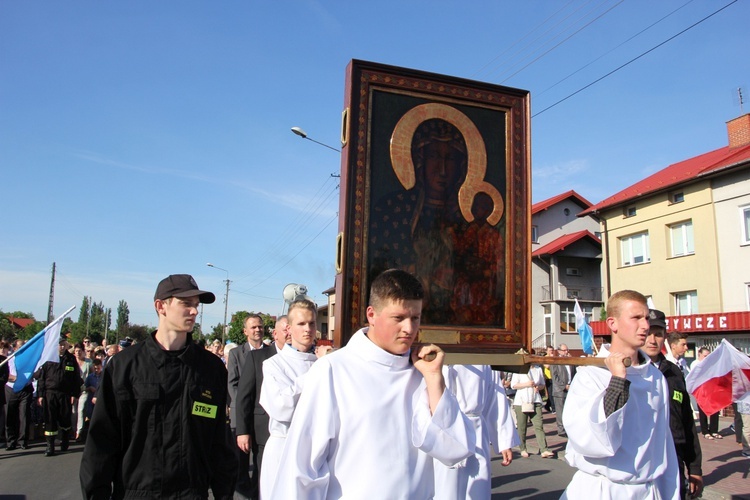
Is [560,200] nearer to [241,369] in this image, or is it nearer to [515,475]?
[515,475]

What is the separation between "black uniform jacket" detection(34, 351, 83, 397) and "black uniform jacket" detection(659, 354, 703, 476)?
1160 cm

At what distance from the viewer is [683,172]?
29328 mm

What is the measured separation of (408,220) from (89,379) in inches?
497

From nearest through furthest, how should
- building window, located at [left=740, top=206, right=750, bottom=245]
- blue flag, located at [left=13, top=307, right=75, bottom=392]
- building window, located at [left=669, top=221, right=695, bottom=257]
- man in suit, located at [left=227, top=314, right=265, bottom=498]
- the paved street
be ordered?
man in suit, located at [left=227, top=314, right=265, bottom=498] < the paved street < blue flag, located at [left=13, top=307, right=75, bottom=392] < building window, located at [left=740, top=206, right=750, bottom=245] < building window, located at [left=669, top=221, right=695, bottom=257]

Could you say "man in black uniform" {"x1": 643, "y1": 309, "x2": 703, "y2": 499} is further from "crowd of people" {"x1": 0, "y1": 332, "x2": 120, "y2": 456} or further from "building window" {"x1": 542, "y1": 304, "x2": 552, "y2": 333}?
"building window" {"x1": 542, "y1": 304, "x2": 552, "y2": 333}

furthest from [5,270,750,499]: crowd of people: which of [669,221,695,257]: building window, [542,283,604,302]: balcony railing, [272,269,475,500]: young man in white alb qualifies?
[542,283,604,302]: balcony railing

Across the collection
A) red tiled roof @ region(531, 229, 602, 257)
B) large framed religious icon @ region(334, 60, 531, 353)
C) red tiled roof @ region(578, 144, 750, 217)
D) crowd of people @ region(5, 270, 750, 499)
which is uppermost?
red tiled roof @ region(578, 144, 750, 217)

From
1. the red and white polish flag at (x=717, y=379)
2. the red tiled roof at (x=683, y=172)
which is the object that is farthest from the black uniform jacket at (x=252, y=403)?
the red tiled roof at (x=683, y=172)

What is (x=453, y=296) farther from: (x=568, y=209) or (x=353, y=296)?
(x=568, y=209)

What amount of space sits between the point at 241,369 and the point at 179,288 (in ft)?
11.5

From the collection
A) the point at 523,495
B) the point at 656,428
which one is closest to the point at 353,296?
the point at 656,428

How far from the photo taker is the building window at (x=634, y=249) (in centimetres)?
2948

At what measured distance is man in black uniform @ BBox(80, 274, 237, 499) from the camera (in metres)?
3.54

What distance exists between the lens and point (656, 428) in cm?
407
